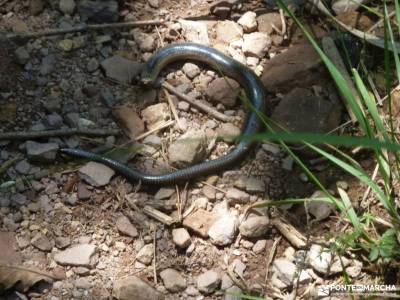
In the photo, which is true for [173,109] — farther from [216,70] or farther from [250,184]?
[250,184]

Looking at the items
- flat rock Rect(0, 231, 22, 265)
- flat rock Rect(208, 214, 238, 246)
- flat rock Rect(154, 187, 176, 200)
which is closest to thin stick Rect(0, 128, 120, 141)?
flat rock Rect(154, 187, 176, 200)

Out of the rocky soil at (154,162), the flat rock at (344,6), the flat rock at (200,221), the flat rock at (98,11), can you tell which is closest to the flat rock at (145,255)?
the rocky soil at (154,162)

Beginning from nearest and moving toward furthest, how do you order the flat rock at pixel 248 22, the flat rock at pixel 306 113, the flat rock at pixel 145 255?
the flat rock at pixel 145 255, the flat rock at pixel 306 113, the flat rock at pixel 248 22

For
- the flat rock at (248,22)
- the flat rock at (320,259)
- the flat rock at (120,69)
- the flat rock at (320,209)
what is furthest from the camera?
the flat rock at (248,22)

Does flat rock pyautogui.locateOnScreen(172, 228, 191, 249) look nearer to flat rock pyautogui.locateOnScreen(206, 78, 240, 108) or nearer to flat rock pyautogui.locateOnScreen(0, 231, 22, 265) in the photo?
flat rock pyautogui.locateOnScreen(0, 231, 22, 265)

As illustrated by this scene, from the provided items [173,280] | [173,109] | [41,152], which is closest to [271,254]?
[173,280]

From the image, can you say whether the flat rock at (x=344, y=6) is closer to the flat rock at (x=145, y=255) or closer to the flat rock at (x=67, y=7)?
the flat rock at (x=67, y=7)

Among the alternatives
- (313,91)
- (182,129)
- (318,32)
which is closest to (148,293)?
(182,129)

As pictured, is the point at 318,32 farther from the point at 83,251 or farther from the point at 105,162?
the point at 83,251
